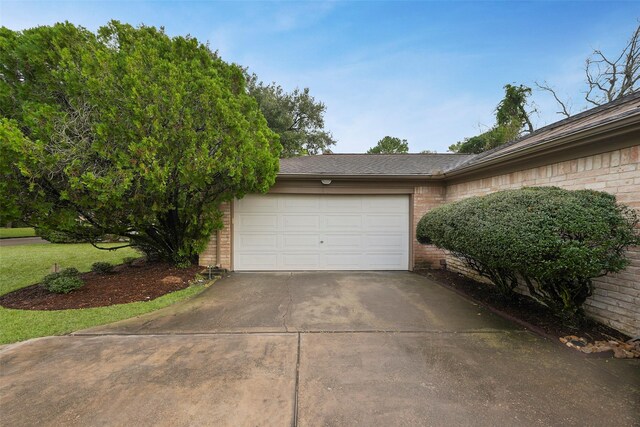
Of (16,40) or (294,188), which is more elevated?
(16,40)

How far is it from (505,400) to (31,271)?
432 inches

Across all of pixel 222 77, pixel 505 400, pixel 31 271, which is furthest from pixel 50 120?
pixel 505 400

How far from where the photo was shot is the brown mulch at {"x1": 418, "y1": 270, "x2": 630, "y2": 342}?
3445 mm

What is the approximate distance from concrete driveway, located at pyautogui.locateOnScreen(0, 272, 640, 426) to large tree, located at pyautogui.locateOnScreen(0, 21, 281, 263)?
7.89 feet

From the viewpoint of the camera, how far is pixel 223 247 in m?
6.99

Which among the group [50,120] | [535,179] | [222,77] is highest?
[222,77]

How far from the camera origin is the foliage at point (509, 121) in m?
17.6

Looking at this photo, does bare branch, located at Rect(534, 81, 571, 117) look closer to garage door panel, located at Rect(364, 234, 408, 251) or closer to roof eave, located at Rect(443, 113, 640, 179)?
roof eave, located at Rect(443, 113, 640, 179)

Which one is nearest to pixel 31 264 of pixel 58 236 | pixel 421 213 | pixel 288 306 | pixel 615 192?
pixel 58 236

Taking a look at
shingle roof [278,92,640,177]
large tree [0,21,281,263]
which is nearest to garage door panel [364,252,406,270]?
shingle roof [278,92,640,177]

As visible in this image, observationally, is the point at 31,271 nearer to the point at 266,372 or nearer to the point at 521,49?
the point at 266,372

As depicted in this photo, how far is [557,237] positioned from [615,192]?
1.34 metres

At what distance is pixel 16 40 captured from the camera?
15.2ft

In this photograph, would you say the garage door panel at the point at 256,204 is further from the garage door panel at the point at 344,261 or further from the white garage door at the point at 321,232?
the garage door panel at the point at 344,261
